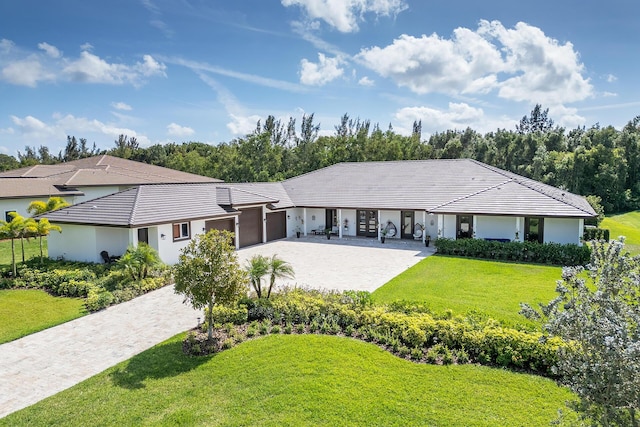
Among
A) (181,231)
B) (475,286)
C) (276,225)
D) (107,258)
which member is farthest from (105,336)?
(276,225)

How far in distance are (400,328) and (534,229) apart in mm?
15794

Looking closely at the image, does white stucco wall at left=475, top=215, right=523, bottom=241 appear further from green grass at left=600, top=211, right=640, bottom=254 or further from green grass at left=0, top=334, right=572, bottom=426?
green grass at left=0, top=334, right=572, bottom=426

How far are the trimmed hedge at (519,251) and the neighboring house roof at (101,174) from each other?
27.9 m

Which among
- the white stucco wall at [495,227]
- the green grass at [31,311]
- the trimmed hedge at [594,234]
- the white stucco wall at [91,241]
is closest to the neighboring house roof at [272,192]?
the white stucco wall at [91,241]

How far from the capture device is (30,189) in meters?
31.0

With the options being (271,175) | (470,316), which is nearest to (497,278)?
(470,316)

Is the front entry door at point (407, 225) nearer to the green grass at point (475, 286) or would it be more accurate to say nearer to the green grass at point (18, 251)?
the green grass at point (475, 286)

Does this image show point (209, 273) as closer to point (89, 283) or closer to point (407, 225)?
point (89, 283)

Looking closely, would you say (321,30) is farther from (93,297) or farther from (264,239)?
(93,297)

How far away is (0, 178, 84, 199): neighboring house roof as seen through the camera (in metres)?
29.4

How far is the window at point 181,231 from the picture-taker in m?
19.9

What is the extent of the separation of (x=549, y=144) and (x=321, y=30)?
50.7 meters

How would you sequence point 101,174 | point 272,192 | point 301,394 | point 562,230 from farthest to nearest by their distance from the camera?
point 101,174 < point 272,192 < point 562,230 < point 301,394

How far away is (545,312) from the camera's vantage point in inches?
170
